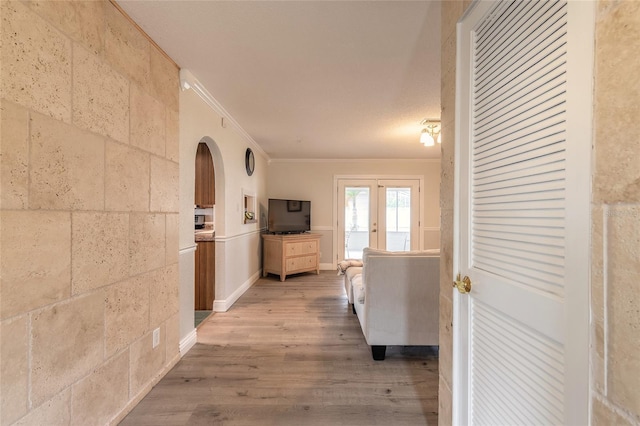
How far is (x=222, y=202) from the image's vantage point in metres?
3.20

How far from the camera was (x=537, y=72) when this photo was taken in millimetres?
766

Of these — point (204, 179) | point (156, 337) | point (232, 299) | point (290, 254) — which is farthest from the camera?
point (290, 254)

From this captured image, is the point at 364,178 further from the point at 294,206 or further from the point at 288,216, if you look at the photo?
the point at 288,216

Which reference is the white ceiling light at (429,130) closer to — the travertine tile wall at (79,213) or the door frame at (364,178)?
the door frame at (364,178)

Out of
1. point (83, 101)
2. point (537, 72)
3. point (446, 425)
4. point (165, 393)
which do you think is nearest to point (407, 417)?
point (446, 425)

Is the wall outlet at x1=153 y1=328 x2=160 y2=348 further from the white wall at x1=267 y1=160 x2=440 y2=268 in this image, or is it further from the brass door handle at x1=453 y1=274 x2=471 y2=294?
the white wall at x1=267 y1=160 x2=440 y2=268

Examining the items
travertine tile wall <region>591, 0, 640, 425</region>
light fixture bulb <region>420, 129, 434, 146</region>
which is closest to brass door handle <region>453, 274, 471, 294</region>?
travertine tile wall <region>591, 0, 640, 425</region>

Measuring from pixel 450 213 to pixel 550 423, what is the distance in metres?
0.73

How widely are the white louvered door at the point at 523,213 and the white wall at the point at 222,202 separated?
2.04m

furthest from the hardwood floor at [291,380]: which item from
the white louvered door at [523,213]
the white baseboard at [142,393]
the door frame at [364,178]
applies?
the door frame at [364,178]

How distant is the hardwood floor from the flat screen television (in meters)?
2.30

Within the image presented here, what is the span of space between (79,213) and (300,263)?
3816 mm

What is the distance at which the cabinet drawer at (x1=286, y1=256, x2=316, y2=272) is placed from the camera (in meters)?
4.71

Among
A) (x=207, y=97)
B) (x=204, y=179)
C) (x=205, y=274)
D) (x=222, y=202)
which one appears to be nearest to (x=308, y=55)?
(x=207, y=97)
